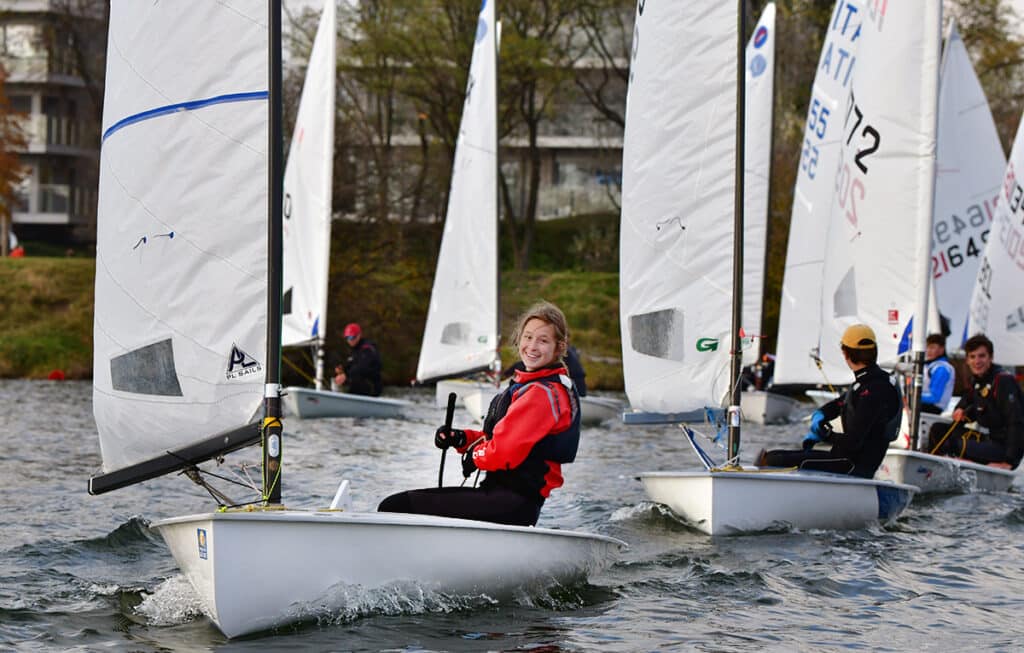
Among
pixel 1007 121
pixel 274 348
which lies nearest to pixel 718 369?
pixel 274 348

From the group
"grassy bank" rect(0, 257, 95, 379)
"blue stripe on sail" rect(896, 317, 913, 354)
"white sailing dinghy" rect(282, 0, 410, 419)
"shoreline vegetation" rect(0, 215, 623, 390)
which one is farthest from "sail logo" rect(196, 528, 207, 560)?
"grassy bank" rect(0, 257, 95, 379)

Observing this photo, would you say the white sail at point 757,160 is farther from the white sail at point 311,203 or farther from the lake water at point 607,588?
the lake water at point 607,588

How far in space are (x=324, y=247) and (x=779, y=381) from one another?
21.7ft

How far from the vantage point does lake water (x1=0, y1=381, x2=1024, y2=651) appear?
5984 millimetres

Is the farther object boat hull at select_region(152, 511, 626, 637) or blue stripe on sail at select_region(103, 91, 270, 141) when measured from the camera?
blue stripe on sail at select_region(103, 91, 270, 141)

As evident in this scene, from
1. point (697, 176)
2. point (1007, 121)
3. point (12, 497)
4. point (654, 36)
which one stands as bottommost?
point (12, 497)

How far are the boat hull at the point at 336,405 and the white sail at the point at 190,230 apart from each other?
11.0 metres

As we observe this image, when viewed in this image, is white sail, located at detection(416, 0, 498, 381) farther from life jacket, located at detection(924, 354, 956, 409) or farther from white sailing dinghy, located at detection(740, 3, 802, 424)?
life jacket, located at detection(924, 354, 956, 409)

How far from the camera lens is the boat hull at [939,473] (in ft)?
34.4

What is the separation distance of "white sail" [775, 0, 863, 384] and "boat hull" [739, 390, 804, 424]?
157 centimetres

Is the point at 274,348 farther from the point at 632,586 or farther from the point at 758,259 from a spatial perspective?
the point at 758,259

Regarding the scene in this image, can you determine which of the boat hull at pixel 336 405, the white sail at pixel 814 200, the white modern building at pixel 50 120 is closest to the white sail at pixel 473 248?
the boat hull at pixel 336 405

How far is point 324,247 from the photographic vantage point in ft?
64.6

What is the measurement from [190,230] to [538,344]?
157 centimetres
